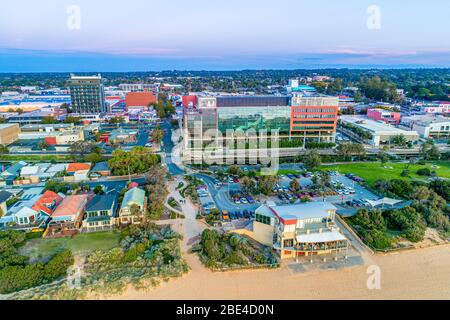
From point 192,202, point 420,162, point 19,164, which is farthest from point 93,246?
point 420,162

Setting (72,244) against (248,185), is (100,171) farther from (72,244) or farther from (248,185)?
(248,185)

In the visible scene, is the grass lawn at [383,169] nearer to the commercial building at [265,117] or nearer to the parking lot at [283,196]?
the parking lot at [283,196]

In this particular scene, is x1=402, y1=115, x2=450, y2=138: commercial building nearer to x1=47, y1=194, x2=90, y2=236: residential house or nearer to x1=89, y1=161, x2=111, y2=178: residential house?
x1=89, y1=161, x2=111, y2=178: residential house

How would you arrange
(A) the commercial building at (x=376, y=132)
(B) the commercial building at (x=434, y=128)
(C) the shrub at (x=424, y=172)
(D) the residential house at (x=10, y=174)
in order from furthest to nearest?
1. (B) the commercial building at (x=434, y=128)
2. (A) the commercial building at (x=376, y=132)
3. (C) the shrub at (x=424, y=172)
4. (D) the residential house at (x=10, y=174)

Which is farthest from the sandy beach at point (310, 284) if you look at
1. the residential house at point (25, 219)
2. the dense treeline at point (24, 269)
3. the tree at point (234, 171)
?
the tree at point (234, 171)
